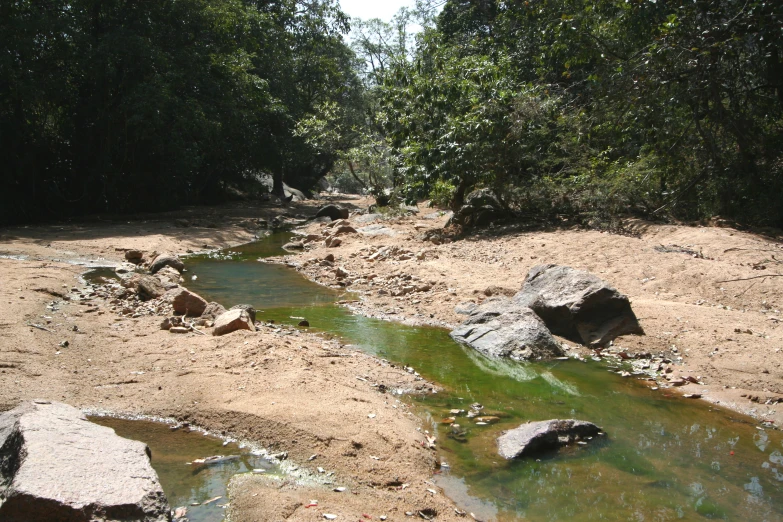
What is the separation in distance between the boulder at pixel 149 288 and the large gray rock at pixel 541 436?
222 inches

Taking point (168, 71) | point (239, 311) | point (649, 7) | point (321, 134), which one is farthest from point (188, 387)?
point (321, 134)

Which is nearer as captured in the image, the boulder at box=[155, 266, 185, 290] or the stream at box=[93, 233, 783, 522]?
the stream at box=[93, 233, 783, 522]

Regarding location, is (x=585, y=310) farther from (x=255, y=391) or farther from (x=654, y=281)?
(x=255, y=391)

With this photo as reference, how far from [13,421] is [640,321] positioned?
653cm

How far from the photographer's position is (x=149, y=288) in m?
8.92

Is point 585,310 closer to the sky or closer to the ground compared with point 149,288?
closer to the ground

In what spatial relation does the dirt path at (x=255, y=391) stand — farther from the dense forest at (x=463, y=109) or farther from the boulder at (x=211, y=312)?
the dense forest at (x=463, y=109)

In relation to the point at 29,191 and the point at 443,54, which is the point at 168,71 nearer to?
the point at 29,191

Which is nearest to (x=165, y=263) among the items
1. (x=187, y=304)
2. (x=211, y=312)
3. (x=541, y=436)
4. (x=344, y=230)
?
(x=187, y=304)

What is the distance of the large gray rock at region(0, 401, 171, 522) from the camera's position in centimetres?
295

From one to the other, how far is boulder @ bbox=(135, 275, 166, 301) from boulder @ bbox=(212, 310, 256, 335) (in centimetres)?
204

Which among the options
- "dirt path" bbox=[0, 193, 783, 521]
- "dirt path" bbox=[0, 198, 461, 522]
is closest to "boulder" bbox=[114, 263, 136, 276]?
"dirt path" bbox=[0, 193, 783, 521]

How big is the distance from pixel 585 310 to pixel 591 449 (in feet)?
9.94

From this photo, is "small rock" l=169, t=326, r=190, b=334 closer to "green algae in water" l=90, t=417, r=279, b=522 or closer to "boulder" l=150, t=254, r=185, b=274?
"green algae in water" l=90, t=417, r=279, b=522
